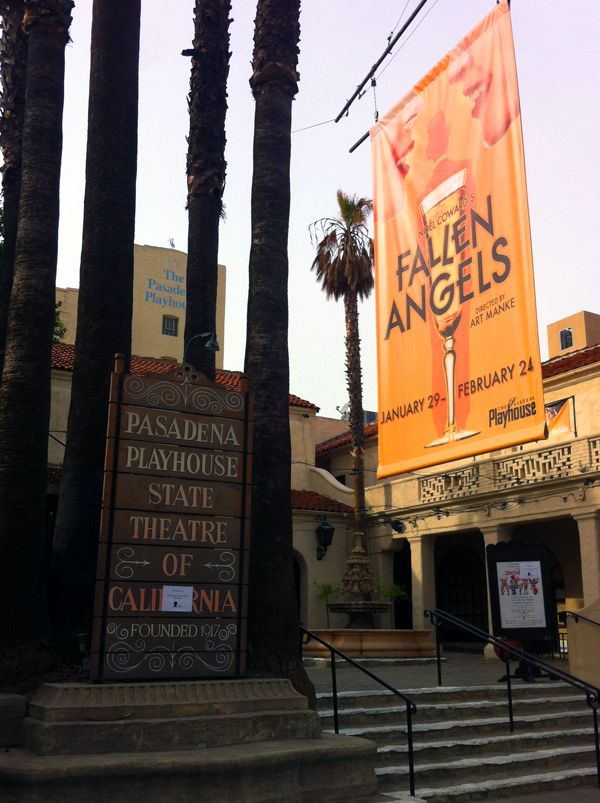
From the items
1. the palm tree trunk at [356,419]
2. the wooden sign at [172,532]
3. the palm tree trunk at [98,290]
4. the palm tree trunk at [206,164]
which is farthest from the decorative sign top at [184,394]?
the palm tree trunk at [356,419]

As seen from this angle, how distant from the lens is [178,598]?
688 centimetres

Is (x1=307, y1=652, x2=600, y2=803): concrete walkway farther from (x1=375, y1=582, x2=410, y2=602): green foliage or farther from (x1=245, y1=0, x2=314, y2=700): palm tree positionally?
(x1=375, y1=582, x2=410, y2=602): green foliage

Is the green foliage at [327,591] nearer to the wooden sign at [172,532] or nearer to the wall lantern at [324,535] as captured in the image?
the wall lantern at [324,535]

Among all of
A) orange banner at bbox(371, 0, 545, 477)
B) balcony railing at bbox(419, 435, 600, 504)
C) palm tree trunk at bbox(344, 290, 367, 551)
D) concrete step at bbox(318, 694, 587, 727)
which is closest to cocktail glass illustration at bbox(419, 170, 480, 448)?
orange banner at bbox(371, 0, 545, 477)

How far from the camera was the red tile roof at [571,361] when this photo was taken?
826 inches

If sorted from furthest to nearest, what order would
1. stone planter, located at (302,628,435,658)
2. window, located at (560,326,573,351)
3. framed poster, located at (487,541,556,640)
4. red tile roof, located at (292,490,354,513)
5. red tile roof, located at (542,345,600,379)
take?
window, located at (560,326,573,351)
red tile roof, located at (292,490,354,513)
red tile roof, located at (542,345,600,379)
stone planter, located at (302,628,435,658)
framed poster, located at (487,541,556,640)

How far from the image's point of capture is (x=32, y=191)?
29.5 feet

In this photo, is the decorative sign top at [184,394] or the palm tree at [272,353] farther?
the palm tree at [272,353]

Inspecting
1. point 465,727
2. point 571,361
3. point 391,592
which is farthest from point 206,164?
point 391,592

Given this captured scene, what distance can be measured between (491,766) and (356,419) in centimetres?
1779

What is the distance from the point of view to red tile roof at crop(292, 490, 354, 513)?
2539 cm

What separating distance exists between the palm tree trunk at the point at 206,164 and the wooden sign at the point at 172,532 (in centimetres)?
308

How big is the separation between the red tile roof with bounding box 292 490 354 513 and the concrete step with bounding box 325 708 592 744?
15186 millimetres

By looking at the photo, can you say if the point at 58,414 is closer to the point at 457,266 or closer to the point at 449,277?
the point at 449,277
